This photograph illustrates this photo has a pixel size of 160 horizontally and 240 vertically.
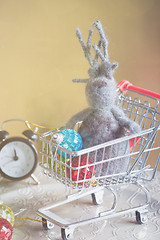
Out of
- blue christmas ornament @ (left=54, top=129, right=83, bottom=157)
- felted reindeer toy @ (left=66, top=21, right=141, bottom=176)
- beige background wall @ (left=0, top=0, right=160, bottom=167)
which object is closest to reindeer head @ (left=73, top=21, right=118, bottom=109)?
felted reindeer toy @ (left=66, top=21, right=141, bottom=176)

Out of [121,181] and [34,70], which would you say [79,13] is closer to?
[34,70]

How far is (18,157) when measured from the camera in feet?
6.16

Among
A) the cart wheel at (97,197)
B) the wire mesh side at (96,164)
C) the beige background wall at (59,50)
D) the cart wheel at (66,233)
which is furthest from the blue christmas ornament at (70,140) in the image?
the beige background wall at (59,50)

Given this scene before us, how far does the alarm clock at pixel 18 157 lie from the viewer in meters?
1.86

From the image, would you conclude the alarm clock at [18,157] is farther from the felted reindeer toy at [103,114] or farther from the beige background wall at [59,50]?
the felted reindeer toy at [103,114]

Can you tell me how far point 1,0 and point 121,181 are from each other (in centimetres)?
118

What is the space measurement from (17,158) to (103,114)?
0.63m

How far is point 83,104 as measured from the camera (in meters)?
2.23

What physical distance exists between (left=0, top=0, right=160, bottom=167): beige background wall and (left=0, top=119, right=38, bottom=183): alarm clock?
303mm

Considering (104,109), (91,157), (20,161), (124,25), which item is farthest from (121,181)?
(124,25)

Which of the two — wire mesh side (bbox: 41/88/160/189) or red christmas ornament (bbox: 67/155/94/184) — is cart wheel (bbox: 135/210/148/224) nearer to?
wire mesh side (bbox: 41/88/160/189)

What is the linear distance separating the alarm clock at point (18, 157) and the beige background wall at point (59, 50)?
11.9 inches

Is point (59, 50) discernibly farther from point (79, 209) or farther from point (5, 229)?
point (5, 229)

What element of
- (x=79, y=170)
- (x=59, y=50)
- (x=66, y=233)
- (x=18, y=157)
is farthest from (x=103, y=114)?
(x=59, y=50)
